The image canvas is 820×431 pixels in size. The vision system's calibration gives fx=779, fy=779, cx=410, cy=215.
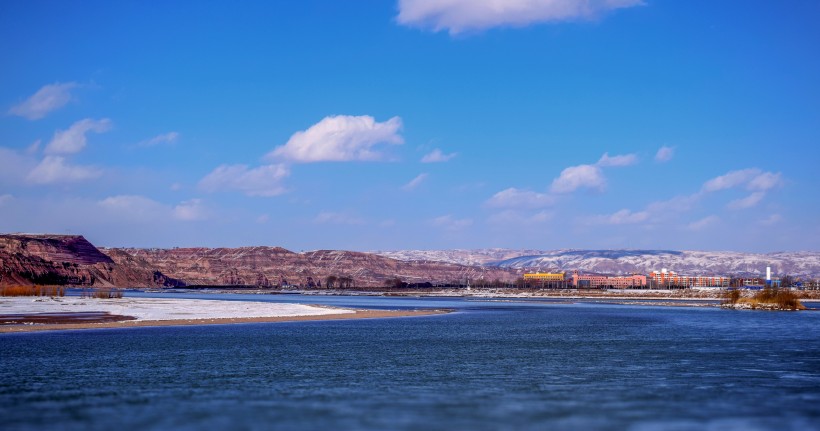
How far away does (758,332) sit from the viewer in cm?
5906

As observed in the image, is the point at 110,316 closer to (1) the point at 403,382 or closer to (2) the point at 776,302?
(1) the point at 403,382

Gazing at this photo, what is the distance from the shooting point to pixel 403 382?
101 ft

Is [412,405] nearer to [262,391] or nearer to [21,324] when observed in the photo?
[262,391]

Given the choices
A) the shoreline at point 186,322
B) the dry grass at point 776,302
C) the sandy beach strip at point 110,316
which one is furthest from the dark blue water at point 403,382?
the dry grass at point 776,302

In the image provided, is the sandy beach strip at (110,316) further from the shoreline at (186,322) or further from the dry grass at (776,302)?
the dry grass at (776,302)

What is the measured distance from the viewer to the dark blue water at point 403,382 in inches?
899

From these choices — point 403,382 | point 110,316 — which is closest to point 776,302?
point 110,316

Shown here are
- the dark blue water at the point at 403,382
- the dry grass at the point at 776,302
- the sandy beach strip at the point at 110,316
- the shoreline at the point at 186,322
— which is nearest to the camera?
the dark blue water at the point at 403,382

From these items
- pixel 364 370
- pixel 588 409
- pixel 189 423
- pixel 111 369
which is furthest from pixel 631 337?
pixel 189 423

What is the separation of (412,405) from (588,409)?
5589 mm

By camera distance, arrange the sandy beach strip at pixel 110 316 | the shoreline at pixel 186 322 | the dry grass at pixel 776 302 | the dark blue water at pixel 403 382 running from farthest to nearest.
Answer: the dry grass at pixel 776 302 → the sandy beach strip at pixel 110 316 → the shoreline at pixel 186 322 → the dark blue water at pixel 403 382

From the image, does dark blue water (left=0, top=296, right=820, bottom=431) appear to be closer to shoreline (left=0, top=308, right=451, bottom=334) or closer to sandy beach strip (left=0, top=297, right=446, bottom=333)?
shoreline (left=0, top=308, right=451, bottom=334)

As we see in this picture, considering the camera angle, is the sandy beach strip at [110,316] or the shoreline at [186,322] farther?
the sandy beach strip at [110,316]

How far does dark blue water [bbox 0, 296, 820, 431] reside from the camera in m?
22.8
